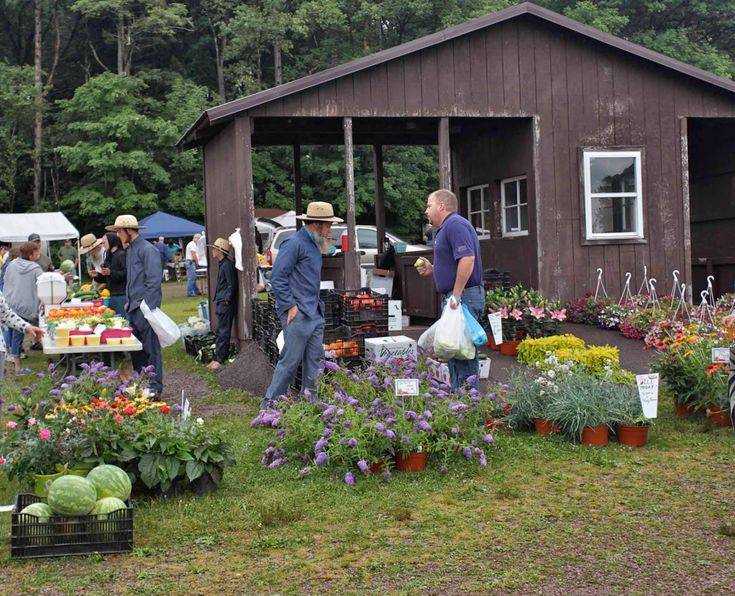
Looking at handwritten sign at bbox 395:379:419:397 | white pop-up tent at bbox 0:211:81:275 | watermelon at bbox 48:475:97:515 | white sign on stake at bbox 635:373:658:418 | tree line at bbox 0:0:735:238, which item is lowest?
watermelon at bbox 48:475:97:515

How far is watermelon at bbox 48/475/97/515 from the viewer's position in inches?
200

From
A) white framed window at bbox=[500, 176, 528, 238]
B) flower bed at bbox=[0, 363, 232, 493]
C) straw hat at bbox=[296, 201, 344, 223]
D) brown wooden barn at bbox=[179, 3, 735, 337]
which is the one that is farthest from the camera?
white framed window at bbox=[500, 176, 528, 238]

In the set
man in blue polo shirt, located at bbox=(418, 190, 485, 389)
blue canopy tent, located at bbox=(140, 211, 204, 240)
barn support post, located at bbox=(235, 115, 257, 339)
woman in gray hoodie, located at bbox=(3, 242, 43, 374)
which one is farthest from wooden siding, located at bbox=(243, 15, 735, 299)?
blue canopy tent, located at bbox=(140, 211, 204, 240)

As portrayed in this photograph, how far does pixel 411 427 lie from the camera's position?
21.7 ft

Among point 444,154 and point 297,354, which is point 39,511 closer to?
point 297,354

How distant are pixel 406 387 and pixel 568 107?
856 centimetres

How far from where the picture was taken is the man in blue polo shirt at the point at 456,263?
7676 mm

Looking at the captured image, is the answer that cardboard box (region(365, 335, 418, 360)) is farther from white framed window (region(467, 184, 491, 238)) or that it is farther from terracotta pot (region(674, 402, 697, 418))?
white framed window (region(467, 184, 491, 238))

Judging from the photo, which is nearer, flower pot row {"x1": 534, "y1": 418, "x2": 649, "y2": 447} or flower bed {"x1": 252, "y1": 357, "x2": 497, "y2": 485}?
flower bed {"x1": 252, "y1": 357, "x2": 497, "y2": 485}

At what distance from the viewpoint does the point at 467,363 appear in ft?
25.7

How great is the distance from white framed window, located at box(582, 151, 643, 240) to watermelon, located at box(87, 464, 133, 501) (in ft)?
33.3

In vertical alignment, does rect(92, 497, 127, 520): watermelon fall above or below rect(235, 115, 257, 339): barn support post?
below

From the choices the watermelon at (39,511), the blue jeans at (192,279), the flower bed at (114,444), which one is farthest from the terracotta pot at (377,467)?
the blue jeans at (192,279)

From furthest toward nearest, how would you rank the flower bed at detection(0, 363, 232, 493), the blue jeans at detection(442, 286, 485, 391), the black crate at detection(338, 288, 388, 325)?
1. the black crate at detection(338, 288, 388, 325)
2. the blue jeans at detection(442, 286, 485, 391)
3. the flower bed at detection(0, 363, 232, 493)
